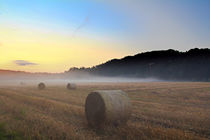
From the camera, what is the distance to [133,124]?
8.27 metres

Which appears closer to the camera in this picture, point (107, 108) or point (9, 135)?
point (9, 135)

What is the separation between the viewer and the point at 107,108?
313 inches

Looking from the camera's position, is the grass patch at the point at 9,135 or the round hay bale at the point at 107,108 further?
the round hay bale at the point at 107,108

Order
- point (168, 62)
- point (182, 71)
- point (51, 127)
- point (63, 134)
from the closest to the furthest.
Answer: point (63, 134), point (51, 127), point (182, 71), point (168, 62)

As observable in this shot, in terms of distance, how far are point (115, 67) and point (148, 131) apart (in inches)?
5783

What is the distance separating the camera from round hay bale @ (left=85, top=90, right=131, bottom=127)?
26.2 feet

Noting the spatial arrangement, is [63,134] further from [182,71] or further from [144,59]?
[144,59]

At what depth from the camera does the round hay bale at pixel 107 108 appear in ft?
26.2

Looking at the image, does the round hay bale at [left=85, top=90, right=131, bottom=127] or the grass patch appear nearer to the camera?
the grass patch

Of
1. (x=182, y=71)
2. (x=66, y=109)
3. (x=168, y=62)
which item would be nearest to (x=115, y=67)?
(x=168, y=62)

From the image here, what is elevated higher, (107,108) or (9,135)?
(107,108)

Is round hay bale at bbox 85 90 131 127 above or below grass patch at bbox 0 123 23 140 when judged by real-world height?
above

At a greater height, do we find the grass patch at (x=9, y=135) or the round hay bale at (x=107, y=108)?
the round hay bale at (x=107, y=108)

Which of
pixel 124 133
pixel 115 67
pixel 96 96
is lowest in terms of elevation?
pixel 124 133
